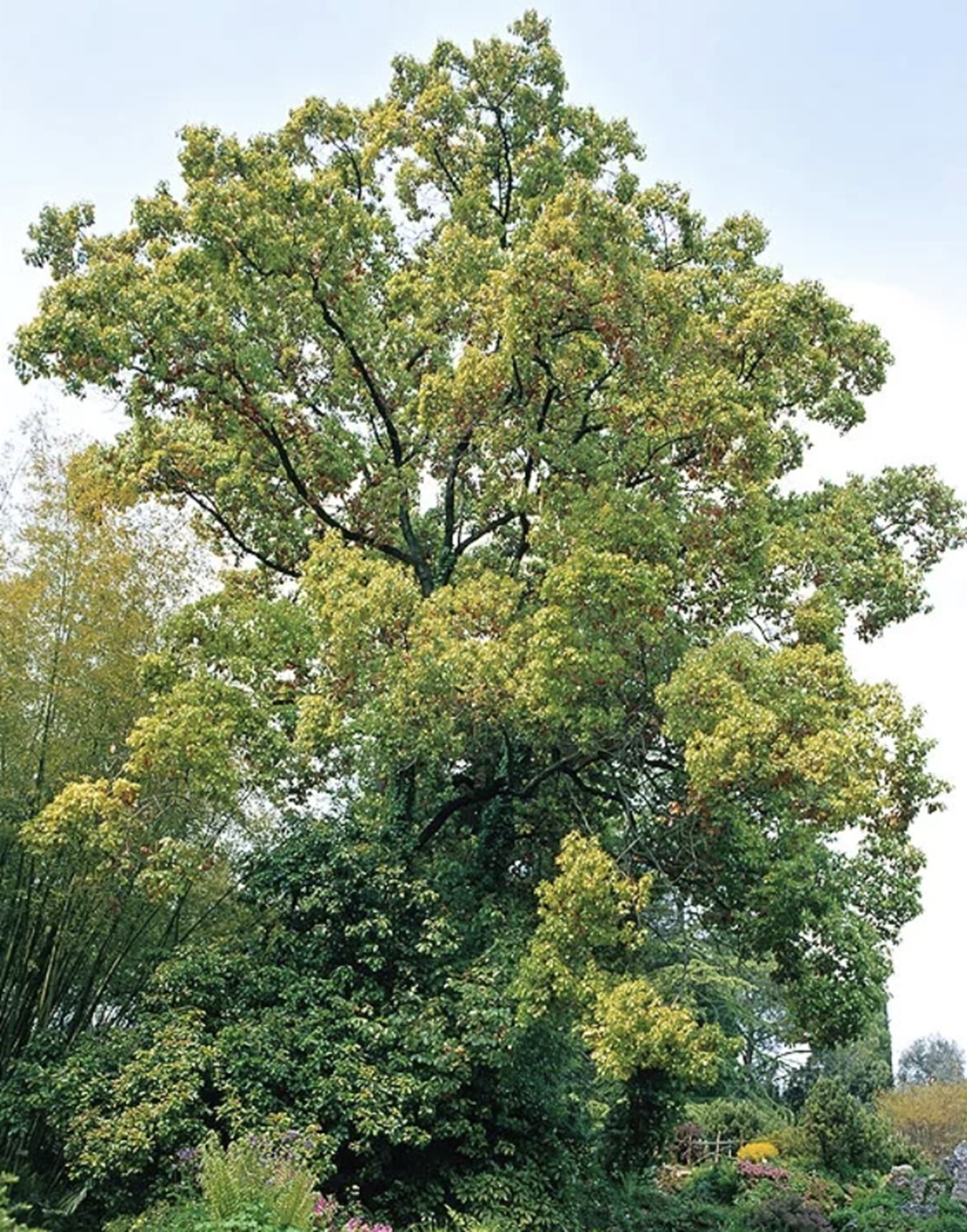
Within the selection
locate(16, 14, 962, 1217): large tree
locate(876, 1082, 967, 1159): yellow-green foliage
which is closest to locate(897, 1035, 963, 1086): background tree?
locate(876, 1082, 967, 1159): yellow-green foliage

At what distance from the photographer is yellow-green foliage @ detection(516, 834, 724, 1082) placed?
24.0 ft

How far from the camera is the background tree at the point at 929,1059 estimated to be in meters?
44.4

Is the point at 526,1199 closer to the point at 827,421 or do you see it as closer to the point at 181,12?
the point at 827,421

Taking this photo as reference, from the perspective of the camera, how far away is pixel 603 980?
776cm

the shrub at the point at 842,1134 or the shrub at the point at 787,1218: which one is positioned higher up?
the shrub at the point at 842,1134

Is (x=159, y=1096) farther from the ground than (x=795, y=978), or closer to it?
closer to it

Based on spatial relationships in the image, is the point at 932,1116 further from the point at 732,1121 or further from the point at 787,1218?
the point at 787,1218

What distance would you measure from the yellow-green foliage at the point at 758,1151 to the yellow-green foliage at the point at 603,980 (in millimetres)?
11029

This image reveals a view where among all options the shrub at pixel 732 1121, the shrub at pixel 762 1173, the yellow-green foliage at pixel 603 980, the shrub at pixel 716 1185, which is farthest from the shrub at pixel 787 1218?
the shrub at pixel 732 1121

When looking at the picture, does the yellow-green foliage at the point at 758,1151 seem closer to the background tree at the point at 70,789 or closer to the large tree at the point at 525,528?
the large tree at the point at 525,528

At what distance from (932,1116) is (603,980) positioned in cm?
2135

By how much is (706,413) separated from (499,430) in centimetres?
181

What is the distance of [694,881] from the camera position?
9148mm

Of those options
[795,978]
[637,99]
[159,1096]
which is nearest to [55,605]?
[159,1096]
